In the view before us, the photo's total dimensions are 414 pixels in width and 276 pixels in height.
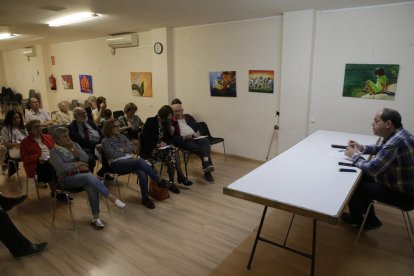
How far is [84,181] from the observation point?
9.37 feet

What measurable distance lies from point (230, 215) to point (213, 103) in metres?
2.70

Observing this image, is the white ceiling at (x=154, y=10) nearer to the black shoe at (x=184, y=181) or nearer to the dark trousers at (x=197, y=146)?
the dark trousers at (x=197, y=146)

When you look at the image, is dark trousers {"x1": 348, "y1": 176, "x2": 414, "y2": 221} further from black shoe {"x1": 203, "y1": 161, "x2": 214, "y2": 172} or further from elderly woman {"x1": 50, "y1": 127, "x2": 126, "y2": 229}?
elderly woman {"x1": 50, "y1": 127, "x2": 126, "y2": 229}

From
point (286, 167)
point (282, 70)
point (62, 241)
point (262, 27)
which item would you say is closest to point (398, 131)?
point (286, 167)

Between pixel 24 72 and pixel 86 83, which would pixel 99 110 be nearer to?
pixel 86 83

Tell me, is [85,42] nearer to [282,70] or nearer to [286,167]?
[282,70]

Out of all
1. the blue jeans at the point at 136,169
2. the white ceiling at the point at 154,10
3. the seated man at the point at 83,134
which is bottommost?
the blue jeans at the point at 136,169

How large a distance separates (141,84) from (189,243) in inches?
176

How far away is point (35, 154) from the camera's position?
3158 mm

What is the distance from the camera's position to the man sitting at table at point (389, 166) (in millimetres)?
2293

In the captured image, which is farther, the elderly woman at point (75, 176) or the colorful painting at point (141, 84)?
the colorful painting at point (141, 84)

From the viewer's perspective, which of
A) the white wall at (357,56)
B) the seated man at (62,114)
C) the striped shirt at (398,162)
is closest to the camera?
the striped shirt at (398,162)

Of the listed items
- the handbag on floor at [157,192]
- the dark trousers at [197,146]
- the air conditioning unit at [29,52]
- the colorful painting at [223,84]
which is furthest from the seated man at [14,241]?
the air conditioning unit at [29,52]

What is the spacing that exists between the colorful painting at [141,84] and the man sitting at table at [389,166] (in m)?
4.52
